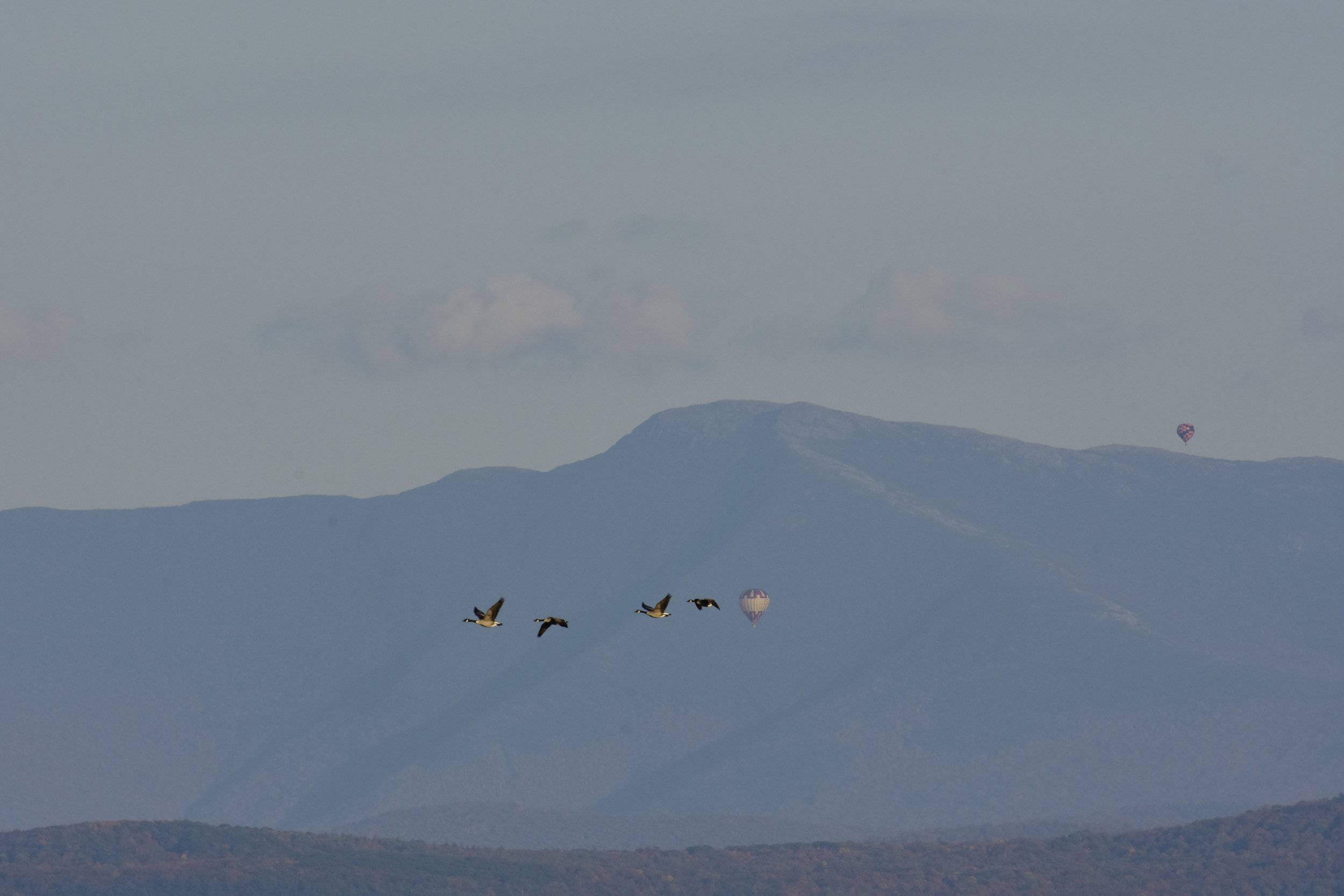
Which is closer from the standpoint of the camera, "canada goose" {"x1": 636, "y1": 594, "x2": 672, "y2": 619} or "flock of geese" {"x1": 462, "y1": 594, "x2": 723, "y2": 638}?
"flock of geese" {"x1": 462, "y1": 594, "x2": 723, "y2": 638}

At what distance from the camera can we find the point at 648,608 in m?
87.8

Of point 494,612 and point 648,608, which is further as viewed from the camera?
point 648,608

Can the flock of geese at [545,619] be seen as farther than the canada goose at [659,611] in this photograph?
No

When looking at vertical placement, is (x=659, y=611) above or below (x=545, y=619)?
above

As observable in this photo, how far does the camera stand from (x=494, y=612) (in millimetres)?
76500

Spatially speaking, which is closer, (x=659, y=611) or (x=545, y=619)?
(x=545, y=619)

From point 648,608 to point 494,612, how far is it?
12.2 meters
